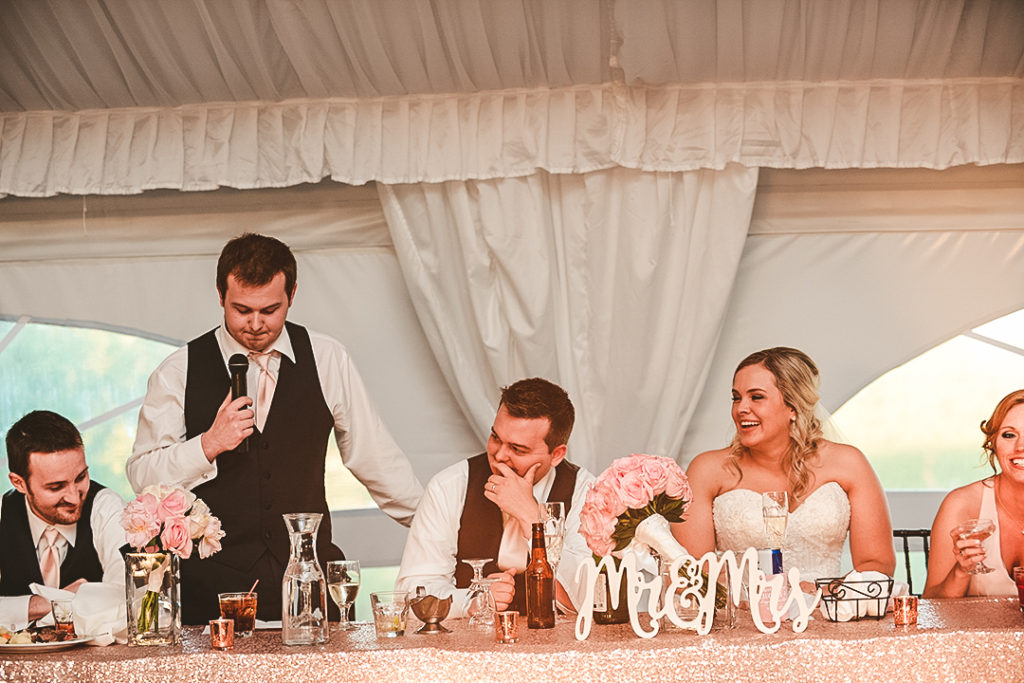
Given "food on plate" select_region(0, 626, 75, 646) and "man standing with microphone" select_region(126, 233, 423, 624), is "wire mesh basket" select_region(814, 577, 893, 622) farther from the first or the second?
"man standing with microphone" select_region(126, 233, 423, 624)

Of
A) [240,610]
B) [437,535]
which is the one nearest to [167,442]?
[437,535]

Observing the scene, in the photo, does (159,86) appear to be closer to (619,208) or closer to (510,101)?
(510,101)

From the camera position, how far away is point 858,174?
4.58 meters

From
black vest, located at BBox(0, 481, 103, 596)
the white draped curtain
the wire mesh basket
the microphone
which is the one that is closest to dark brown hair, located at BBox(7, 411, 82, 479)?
black vest, located at BBox(0, 481, 103, 596)

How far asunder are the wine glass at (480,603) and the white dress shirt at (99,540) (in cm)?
107

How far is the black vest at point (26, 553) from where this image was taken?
350 centimetres

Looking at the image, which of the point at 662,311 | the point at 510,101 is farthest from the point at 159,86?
the point at 662,311

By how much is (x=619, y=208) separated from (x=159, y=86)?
1.83 meters

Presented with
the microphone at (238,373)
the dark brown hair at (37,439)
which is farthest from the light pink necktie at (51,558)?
the microphone at (238,373)

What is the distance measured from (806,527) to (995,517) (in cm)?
57

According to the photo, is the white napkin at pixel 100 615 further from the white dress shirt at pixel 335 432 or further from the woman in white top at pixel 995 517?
the woman in white top at pixel 995 517

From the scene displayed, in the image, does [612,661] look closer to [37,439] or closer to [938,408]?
[37,439]

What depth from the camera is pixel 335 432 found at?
13.6 ft

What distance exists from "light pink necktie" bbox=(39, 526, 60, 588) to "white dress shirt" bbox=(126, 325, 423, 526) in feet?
1.31
